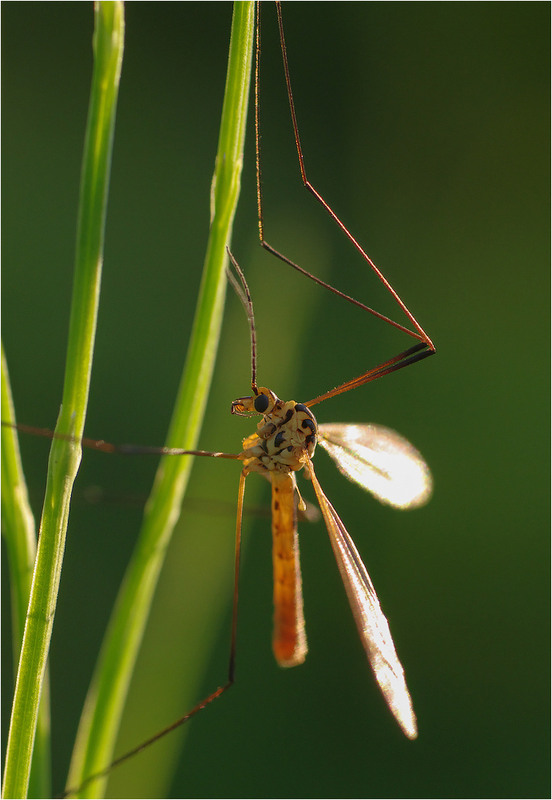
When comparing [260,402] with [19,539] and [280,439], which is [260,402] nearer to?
[280,439]

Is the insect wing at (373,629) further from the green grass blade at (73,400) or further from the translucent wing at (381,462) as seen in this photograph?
the green grass blade at (73,400)

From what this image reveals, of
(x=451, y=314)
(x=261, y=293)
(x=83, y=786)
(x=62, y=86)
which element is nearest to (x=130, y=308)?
(x=62, y=86)

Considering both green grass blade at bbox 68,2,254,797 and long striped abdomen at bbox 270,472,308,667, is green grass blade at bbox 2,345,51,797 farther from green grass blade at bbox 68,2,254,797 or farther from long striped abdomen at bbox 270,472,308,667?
long striped abdomen at bbox 270,472,308,667

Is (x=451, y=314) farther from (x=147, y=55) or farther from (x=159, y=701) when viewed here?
(x=159, y=701)

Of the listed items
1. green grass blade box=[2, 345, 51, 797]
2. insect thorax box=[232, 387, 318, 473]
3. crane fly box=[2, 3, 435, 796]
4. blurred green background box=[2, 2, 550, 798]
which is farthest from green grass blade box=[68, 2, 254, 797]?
blurred green background box=[2, 2, 550, 798]

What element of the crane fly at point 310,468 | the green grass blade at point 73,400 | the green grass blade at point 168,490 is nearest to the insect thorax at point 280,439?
the crane fly at point 310,468

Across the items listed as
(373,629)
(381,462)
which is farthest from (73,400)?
(381,462)
